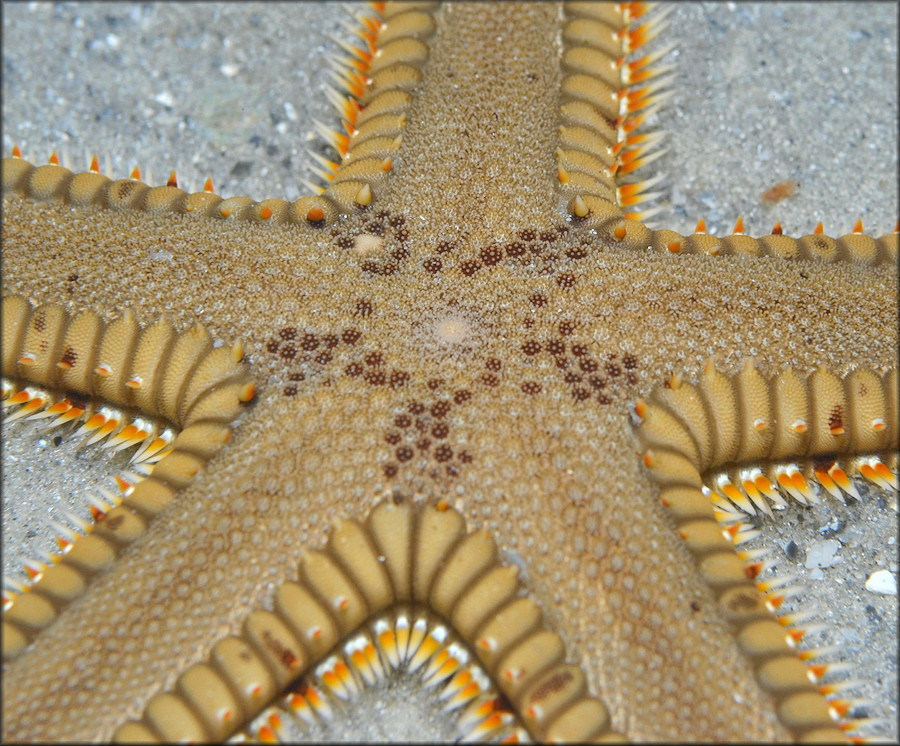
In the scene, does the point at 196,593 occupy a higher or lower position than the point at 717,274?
lower

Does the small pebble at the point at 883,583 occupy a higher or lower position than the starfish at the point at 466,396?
lower

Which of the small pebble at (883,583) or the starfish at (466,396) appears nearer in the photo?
the starfish at (466,396)

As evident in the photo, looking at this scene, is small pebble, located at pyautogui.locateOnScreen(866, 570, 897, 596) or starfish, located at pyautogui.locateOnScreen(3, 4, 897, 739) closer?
starfish, located at pyautogui.locateOnScreen(3, 4, 897, 739)

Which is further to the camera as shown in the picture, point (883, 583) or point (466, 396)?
point (883, 583)

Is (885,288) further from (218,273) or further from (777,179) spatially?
(218,273)

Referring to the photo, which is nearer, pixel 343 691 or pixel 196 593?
pixel 196 593

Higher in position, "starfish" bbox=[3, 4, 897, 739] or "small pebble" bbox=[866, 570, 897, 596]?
"starfish" bbox=[3, 4, 897, 739]

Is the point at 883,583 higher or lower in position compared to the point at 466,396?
lower

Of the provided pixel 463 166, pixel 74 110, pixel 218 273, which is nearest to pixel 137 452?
pixel 218 273
